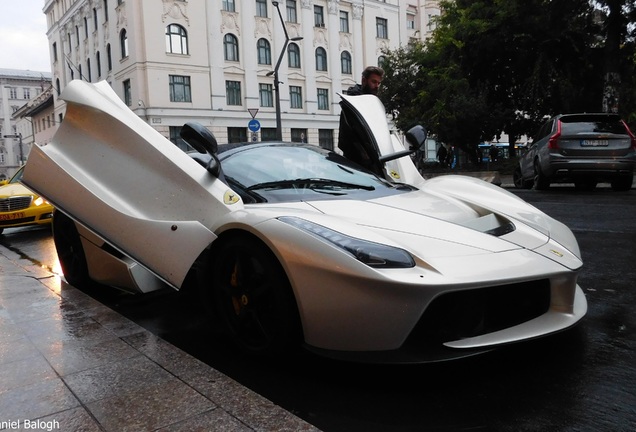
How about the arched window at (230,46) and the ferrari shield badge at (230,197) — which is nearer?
the ferrari shield badge at (230,197)

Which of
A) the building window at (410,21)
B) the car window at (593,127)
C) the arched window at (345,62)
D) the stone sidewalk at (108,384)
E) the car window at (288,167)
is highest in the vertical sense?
the building window at (410,21)

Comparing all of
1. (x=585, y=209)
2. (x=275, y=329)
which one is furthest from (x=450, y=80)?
(x=275, y=329)

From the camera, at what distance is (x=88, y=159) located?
366 centimetres

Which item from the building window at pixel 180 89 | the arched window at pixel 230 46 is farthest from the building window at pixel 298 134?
the building window at pixel 180 89

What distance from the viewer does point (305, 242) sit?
2.43 meters

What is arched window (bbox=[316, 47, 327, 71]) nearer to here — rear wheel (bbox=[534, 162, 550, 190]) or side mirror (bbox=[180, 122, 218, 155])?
rear wheel (bbox=[534, 162, 550, 190])

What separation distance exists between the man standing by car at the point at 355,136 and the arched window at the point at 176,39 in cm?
3269

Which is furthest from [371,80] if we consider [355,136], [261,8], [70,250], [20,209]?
[261,8]

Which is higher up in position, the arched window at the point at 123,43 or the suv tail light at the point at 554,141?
the arched window at the point at 123,43

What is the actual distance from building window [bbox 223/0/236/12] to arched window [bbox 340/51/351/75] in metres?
9.82

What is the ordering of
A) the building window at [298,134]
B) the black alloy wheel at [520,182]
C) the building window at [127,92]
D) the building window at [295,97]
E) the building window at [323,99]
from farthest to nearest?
the building window at [323,99] → the building window at [298,134] → the building window at [295,97] → the building window at [127,92] → the black alloy wheel at [520,182]

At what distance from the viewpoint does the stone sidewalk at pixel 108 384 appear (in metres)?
2.00

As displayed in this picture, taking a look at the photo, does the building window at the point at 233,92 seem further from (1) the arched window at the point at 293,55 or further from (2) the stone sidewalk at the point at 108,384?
(2) the stone sidewalk at the point at 108,384

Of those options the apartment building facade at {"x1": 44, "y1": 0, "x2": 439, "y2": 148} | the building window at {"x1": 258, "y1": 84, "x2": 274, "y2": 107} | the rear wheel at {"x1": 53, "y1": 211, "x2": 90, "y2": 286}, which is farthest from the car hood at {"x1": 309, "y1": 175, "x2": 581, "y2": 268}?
the building window at {"x1": 258, "y1": 84, "x2": 274, "y2": 107}
